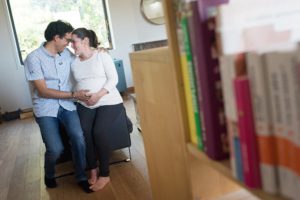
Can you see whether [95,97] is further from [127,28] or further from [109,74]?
[127,28]

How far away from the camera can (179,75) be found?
744 mm

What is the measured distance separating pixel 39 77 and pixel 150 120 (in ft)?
5.77

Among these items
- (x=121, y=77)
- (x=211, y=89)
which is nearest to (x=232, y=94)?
(x=211, y=89)

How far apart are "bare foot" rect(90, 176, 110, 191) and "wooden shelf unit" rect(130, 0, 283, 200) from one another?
1537 millimetres

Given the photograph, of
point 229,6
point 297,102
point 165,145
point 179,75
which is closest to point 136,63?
point 165,145

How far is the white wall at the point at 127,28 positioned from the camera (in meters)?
6.18

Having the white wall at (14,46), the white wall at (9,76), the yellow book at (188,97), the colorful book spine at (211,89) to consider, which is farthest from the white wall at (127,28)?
Result: the colorful book spine at (211,89)

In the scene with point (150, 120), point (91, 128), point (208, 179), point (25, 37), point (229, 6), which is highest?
point (25, 37)

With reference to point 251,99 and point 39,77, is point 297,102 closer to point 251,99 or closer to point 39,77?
point 251,99

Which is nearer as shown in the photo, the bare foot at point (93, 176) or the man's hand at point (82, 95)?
the man's hand at point (82, 95)

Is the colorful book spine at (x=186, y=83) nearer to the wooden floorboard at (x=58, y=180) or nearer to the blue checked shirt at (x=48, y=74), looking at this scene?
the wooden floorboard at (x=58, y=180)

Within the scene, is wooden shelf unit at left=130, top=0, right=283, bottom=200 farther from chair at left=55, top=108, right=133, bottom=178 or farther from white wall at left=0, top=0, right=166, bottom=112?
white wall at left=0, top=0, right=166, bottom=112

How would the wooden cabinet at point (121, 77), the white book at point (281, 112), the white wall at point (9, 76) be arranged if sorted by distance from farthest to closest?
the wooden cabinet at point (121, 77), the white wall at point (9, 76), the white book at point (281, 112)

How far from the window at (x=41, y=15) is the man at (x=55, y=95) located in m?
3.50
